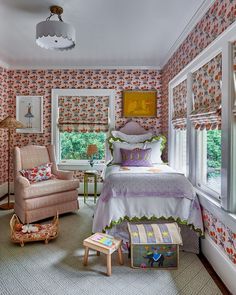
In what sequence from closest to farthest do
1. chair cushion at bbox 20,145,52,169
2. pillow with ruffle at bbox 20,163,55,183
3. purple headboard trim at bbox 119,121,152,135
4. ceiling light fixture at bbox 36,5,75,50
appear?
ceiling light fixture at bbox 36,5,75,50 < pillow with ruffle at bbox 20,163,55,183 < chair cushion at bbox 20,145,52,169 < purple headboard trim at bbox 119,121,152,135

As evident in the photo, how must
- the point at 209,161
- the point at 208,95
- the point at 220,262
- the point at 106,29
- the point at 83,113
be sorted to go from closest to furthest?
the point at 220,262 → the point at 208,95 → the point at 209,161 → the point at 106,29 → the point at 83,113

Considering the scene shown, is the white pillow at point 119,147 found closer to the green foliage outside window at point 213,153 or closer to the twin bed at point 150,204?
the twin bed at point 150,204

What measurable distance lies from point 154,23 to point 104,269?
109 inches

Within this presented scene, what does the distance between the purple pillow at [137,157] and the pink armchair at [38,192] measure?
0.87 m

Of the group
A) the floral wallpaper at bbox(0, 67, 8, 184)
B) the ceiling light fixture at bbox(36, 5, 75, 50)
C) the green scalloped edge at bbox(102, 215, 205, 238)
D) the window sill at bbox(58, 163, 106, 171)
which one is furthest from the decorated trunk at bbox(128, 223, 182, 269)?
the floral wallpaper at bbox(0, 67, 8, 184)

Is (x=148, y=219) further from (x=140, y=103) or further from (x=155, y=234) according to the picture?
(x=140, y=103)

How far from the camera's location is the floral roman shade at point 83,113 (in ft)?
16.3

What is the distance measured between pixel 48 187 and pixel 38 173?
383 mm

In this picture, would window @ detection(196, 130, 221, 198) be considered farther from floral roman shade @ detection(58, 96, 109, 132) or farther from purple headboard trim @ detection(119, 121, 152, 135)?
floral roman shade @ detection(58, 96, 109, 132)

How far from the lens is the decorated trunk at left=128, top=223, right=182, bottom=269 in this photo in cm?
231

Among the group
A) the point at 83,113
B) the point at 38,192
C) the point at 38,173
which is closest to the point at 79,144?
the point at 83,113

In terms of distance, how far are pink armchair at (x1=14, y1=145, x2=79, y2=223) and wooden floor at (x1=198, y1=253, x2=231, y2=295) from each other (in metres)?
2.05

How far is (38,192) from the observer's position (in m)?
3.45

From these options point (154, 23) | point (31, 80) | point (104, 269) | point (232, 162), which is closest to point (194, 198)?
point (232, 162)
